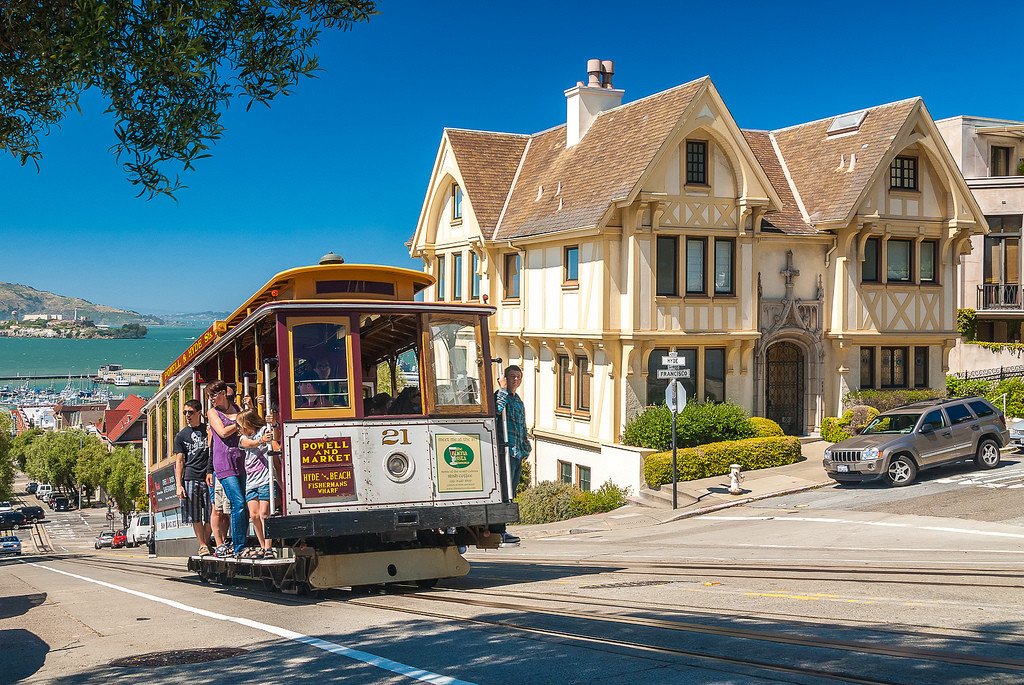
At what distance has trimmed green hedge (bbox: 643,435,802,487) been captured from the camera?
2492cm

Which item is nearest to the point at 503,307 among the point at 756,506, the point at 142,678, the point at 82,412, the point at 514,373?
the point at 756,506

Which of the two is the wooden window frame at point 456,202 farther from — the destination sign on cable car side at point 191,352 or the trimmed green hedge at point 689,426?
the destination sign on cable car side at point 191,352

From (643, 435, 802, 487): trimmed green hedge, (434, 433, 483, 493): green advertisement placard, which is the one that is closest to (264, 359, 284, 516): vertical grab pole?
(434, 433, 483, 493): green advertisement placard

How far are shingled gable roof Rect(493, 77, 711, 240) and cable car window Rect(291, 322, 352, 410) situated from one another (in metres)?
15.9

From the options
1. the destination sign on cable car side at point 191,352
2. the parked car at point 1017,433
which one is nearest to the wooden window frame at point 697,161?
the parked car at point 1017,433

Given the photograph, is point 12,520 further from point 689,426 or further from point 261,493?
point 261,493

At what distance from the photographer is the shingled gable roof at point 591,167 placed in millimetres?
26453

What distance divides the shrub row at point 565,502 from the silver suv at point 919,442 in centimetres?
550

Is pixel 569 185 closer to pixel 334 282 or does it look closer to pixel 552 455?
pixel 552 455

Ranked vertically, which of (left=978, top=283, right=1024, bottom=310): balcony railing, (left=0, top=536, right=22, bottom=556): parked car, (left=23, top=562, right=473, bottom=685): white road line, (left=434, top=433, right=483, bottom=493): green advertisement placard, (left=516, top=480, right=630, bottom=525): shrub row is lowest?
(left=0, top=536, right=22, bottom=556): parked car

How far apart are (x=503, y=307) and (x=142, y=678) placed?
83.5 feet

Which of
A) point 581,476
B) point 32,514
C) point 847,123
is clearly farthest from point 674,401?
point 32,514

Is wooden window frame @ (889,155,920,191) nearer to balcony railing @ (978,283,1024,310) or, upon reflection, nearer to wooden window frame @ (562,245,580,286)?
wooden window frame @ (562,245,580,286)

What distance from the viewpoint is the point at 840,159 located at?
29688 millimetres
